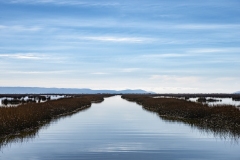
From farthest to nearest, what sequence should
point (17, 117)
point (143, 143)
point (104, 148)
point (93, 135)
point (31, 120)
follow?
point (31, 120), point (17, 117), point (93, 135), point (143, 143), point (104, 148)

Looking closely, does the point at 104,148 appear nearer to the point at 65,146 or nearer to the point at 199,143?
the point at 65,146

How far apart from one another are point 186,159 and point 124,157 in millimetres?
2766

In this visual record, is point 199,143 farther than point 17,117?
No

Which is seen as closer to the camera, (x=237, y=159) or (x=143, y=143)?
(x=237, y=159)

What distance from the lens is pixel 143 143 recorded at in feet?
62.8

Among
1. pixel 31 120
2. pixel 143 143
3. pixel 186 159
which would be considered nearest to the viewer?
pixel 186 159

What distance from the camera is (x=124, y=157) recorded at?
49.6 ft

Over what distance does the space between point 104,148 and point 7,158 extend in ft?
16.3

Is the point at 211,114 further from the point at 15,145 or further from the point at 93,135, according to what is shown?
the point at 15,145

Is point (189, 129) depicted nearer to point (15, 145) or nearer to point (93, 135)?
point (93, 135)

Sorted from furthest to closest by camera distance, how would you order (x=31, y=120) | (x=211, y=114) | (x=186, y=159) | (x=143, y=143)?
(x=211, y=114) < (x=31, y=120) < (x=143, y=143) < (x=186, y=159)

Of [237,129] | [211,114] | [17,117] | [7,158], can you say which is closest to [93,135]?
[17,117]

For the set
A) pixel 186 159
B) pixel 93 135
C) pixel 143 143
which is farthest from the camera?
pixel 93 135

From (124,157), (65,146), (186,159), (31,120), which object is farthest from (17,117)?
(186,159)
